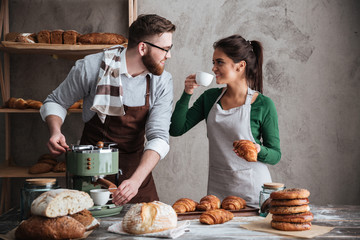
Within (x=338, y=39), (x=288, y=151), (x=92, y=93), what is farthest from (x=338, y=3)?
(x=92, y=93)

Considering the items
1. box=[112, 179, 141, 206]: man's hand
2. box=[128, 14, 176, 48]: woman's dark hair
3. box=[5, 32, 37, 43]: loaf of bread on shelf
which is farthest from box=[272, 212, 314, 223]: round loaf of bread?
box=[5, 32, 37, 43]: loaf of bread on shelf

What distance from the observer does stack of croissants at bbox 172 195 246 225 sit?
1422mm

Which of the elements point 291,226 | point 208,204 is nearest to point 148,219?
point 208,204

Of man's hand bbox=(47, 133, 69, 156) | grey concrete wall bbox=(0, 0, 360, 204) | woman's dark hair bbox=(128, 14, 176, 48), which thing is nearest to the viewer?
man's hand bbox=(47, 133, 69, 156)

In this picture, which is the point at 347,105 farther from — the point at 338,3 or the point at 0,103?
the point at 0,103

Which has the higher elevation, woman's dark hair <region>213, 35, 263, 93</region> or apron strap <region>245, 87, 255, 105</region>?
woman's dark hair <region>213, 35, 263, 93</region>

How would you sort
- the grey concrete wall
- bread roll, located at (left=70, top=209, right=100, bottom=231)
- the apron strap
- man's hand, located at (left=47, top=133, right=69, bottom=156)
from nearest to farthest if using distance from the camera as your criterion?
bread roll, located at (left=70, top=209, right=100, bottom=231) < man's hand, located at (left=47, top=133, right=69, bottom=156) < the apron strap < the grey concrete wall

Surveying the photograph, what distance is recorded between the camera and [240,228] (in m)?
1.38

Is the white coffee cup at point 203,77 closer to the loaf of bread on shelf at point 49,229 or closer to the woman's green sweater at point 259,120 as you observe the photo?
the woman's green sweater at point 259,120

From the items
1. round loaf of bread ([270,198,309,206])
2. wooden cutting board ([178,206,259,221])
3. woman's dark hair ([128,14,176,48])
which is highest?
woman's dark hair ([128,14,176,48])

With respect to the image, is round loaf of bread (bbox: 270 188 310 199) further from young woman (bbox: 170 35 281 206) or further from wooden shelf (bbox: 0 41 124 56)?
wooden shelf (bbox: 0 41 124 56)

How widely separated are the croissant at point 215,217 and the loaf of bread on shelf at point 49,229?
0.45 m

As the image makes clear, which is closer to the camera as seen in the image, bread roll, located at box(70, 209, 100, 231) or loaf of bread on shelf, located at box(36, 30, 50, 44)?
bread roll, located at box(70, 209, 100, 231)

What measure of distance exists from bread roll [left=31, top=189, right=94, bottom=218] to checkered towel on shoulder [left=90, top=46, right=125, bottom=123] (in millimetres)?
862
